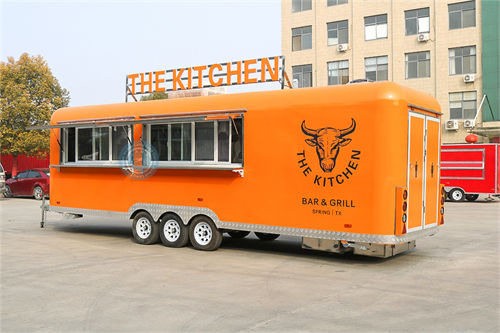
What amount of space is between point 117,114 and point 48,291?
18.6 feet

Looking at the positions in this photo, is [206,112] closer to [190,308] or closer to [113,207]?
[113,207]

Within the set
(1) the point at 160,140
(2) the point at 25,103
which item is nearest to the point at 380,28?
(2) the point at 25,103

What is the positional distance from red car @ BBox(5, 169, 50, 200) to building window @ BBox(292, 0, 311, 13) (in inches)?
952

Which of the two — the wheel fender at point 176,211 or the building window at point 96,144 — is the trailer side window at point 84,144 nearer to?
the building window at point 96,144

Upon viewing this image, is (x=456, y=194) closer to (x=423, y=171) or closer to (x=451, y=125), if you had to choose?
(x=451, y=125)

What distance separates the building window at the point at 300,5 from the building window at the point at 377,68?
6.76 m

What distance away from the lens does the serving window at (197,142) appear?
10.6m

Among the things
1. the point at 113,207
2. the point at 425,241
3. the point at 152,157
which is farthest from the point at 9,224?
the point at 425,241

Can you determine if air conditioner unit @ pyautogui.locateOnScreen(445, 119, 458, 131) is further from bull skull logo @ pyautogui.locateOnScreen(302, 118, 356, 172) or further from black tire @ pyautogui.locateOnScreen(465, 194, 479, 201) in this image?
bull skull logo @ pyautogui.locateOnScreen(302, 118, 356, 172)

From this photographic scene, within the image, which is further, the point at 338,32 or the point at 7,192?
the point at 338,32

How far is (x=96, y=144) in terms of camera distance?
12625 mm

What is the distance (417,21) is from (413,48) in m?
1.85

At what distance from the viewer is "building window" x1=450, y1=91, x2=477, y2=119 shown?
34094 mm

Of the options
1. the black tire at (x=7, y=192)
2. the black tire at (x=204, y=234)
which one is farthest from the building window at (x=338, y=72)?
the black tire at (x=204, y=234)
